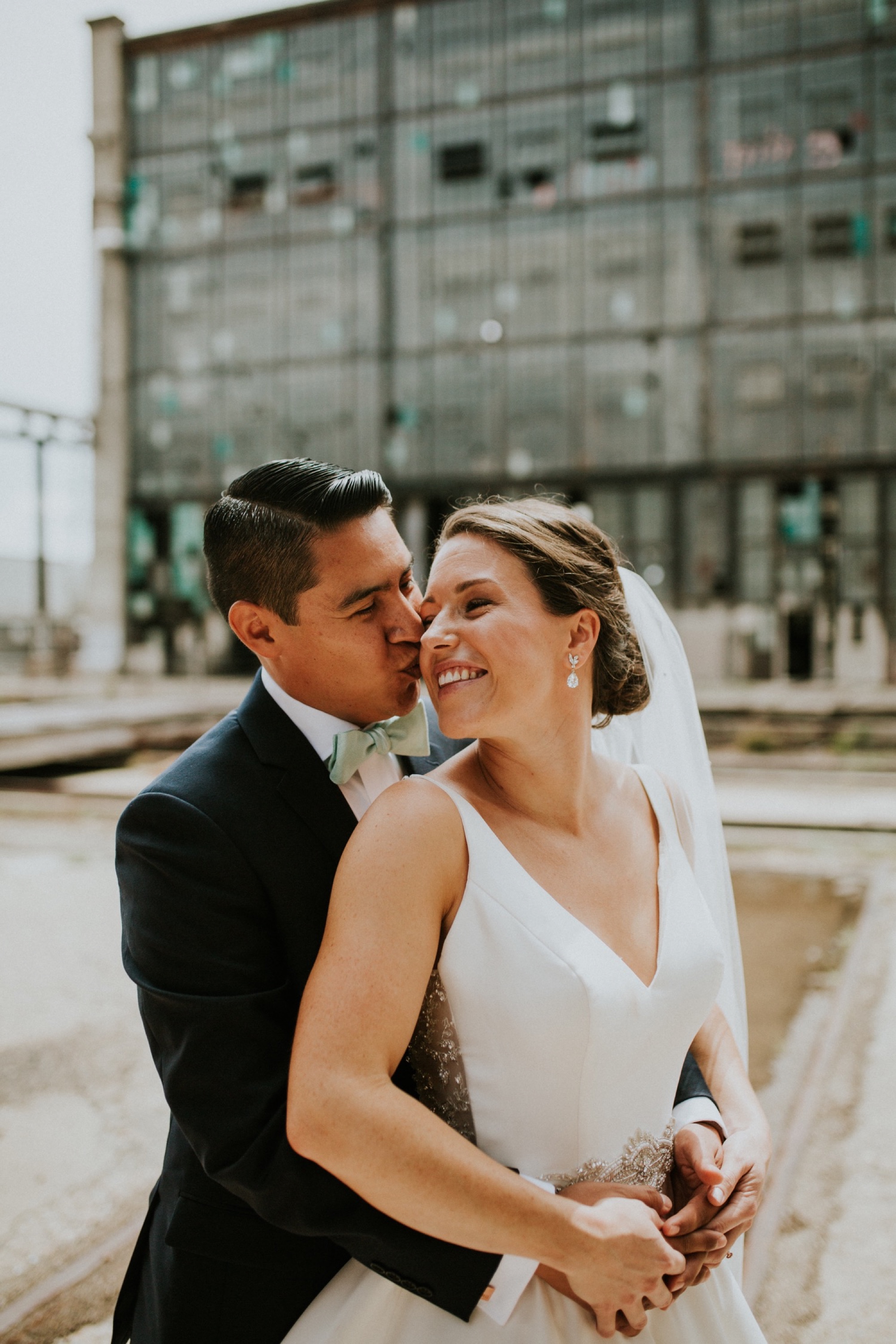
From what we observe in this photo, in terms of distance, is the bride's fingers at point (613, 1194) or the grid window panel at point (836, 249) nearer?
the bride's fingers at point (613, 1194)

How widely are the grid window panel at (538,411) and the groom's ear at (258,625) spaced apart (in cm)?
1977

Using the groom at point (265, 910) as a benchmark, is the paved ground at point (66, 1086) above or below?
below

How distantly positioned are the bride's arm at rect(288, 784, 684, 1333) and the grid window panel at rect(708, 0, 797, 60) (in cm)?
2209

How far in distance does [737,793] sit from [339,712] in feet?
30.0

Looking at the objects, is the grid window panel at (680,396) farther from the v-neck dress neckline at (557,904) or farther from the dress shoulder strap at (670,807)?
the v-neck dress neckline at (557,904)

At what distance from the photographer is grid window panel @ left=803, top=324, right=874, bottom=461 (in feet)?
62.8

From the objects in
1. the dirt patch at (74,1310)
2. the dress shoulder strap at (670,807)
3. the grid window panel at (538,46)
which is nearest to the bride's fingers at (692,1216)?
the dress shoulder strap at (670,807)

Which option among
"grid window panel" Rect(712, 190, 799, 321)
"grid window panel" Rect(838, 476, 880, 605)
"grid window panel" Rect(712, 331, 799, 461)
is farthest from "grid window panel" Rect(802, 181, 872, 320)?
"grid window panel" Rect(838, 476, 880, 605)

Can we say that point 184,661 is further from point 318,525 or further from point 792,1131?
point 318,525

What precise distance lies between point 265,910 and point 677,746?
1.11 metres

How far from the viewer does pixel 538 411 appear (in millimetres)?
21047

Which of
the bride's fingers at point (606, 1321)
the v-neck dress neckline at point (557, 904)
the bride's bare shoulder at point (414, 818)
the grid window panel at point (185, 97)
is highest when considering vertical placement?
the grid window panel at point (185, 97)

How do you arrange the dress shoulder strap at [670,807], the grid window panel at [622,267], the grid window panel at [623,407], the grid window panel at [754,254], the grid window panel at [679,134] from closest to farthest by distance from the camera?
the dress shoulder strap at [670,807] → the grid window panel at [754,254] → the grid window panel at [679,134] → the grid window panel at [622,267] → the grid window panel at [623,407]

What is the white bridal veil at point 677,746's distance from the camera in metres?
2.26
